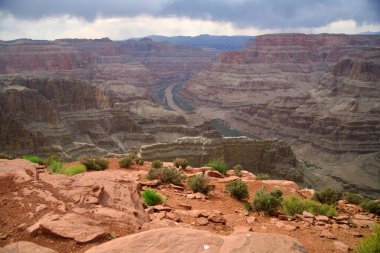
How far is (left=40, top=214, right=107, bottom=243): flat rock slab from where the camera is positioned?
6965 mm

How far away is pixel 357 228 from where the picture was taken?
10914 millimetres

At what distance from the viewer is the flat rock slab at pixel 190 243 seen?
6344 millimetres

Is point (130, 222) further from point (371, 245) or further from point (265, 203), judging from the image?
point (265, 203)

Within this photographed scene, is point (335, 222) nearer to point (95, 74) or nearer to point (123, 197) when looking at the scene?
point (123, 197)

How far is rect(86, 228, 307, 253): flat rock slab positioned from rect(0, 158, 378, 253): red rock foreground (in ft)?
0.05

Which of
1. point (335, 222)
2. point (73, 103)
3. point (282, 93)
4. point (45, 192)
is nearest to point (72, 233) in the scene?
point (45, 192)

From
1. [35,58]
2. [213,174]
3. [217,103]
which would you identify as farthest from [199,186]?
[35,58]

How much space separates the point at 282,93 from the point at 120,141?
80.8 m

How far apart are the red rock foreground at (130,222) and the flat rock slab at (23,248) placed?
0.01m

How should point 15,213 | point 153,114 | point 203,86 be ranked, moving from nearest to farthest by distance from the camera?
1. point 15,213
2. point 153,114
3. point 203,86

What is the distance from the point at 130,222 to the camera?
8.06m

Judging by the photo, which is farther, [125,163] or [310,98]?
[310,98]

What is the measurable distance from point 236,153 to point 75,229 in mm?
37390

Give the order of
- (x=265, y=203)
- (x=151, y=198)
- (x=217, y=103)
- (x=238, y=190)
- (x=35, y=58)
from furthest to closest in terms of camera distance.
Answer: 1. (x=217, y=103)
2. (x=35, y=58)
3. (x=238, y=190)
4. (x=265, y=203)
5. (x=151, y=198)
